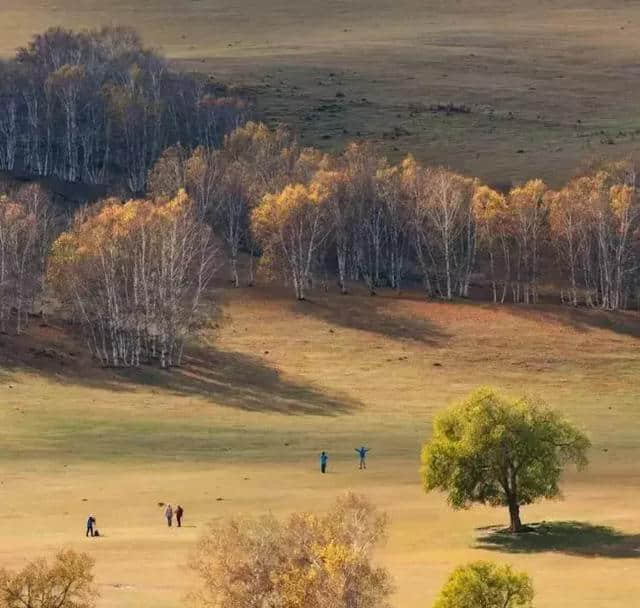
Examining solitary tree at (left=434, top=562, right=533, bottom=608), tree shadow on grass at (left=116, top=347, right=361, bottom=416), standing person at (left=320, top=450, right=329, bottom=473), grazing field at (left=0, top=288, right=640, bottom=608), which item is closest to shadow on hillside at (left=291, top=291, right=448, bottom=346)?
grazing field at (left=0, top=288, right=640, bottom=608)

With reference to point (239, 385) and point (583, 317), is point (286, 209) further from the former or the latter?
point (239, 385)

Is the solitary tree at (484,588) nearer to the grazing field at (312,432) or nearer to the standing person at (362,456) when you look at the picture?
the grazing field at (312,432)

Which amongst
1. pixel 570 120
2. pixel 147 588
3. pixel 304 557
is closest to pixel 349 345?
pixel 147 588

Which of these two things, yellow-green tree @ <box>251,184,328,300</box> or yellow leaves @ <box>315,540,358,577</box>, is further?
yellow-green tree @ <box>251,184,328,300</box>

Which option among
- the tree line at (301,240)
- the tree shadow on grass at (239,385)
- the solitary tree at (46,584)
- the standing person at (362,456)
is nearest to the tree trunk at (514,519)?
the standing person at (362,456)

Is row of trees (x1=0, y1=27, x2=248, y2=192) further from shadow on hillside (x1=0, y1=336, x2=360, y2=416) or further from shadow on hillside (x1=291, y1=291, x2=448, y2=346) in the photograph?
shadow on hillside (x1=0, y1=336, x2=360, y2=416)

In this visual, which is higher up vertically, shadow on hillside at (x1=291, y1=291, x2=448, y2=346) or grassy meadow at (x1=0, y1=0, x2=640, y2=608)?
shadow on hillside at (x1=291, y1=291, x2=448, y2=346)

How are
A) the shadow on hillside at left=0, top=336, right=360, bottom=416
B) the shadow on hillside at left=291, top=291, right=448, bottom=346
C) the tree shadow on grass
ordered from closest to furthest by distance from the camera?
the tree shadow on grass, the shadow on hillside at left=0, top=336, right=360, bottom=416, the shadow on hillside at left=291, top=291, right=448, bottom=346
